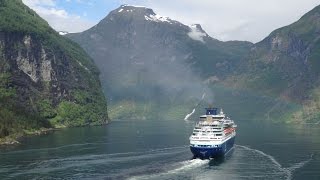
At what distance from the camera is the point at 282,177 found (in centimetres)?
17438

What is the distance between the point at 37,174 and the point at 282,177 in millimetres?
87444

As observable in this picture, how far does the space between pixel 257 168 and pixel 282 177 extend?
59.1 feet

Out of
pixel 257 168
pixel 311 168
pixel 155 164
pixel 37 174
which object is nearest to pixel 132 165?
pixel 155 164

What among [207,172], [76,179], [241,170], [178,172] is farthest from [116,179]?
[241,170]

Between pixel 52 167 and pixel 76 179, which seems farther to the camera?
pixel 52 167

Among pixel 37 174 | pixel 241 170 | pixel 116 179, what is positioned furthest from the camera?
pixel 241 170

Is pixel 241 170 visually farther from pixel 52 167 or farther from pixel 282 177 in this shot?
pixel 52 167

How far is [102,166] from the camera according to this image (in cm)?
18938

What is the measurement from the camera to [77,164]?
196 metres

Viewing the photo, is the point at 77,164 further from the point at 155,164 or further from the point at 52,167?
the point at 155,164

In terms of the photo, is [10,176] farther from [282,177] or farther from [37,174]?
[282,177]

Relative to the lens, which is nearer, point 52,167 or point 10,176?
point 10,176

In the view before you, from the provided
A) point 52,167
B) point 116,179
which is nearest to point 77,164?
point 52,167

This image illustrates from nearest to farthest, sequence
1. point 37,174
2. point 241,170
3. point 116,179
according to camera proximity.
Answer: point 116,179 → point 37,174 → point 241,170
